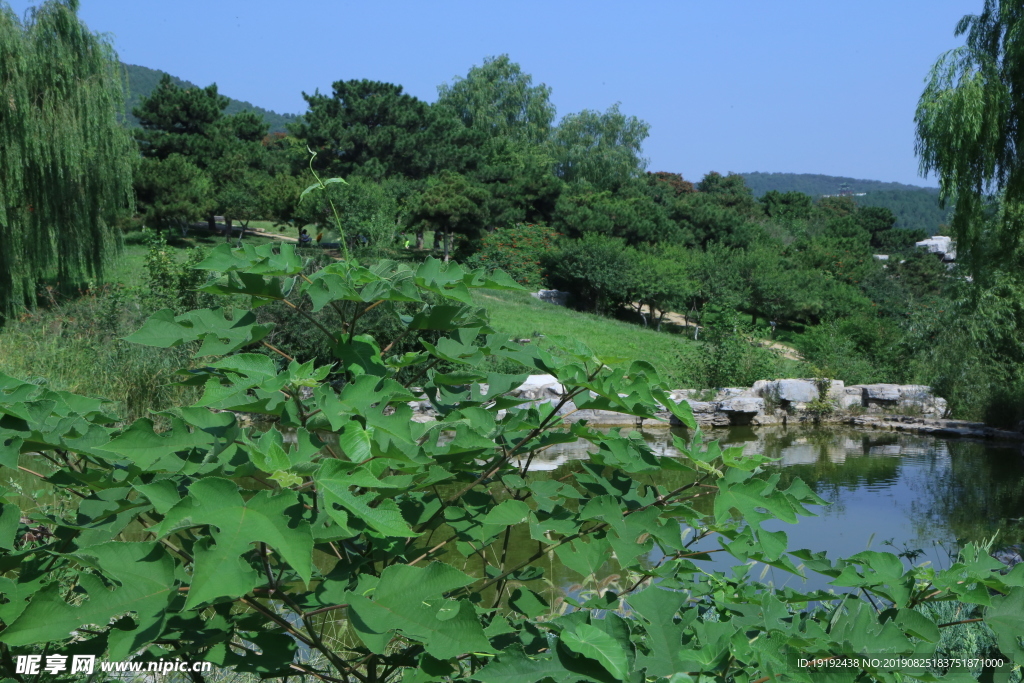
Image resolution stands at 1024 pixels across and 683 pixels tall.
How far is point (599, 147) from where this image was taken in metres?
34.3

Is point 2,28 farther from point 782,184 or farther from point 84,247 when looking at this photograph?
point 782,184

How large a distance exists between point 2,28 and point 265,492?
511 inches

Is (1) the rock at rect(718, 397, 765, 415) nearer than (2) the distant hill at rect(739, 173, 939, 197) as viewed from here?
Yes

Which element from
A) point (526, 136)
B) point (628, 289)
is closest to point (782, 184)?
point (526, 136)

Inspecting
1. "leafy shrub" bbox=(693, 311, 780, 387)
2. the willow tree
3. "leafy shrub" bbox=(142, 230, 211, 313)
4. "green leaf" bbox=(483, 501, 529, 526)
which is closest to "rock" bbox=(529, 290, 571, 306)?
"leafy shrub" bbox=(693, 311, 780, 387)

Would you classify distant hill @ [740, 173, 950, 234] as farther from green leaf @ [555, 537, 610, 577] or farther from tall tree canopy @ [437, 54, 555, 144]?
green leaf @ [555, 537, 610, 577]

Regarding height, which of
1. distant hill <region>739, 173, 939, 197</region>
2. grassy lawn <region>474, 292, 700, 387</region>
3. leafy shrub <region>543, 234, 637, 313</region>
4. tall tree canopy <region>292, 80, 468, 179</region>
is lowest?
grassy lawn <region>474, 292, 700, 387</region>

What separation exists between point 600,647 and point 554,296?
21056 millimetres

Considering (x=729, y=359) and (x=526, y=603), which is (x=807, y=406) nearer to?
(x=729, y=359)

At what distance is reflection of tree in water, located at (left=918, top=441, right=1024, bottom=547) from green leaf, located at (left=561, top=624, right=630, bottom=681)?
6.06 meters

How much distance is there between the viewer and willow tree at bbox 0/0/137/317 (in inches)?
416

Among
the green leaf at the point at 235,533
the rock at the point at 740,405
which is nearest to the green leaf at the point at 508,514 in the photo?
the green leaf at the point at 235,533

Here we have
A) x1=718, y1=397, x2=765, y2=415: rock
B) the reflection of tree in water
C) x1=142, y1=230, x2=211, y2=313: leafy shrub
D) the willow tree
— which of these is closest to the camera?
the reflection of tree in water

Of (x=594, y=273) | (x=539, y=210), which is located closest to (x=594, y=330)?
(x=594, y=273)
